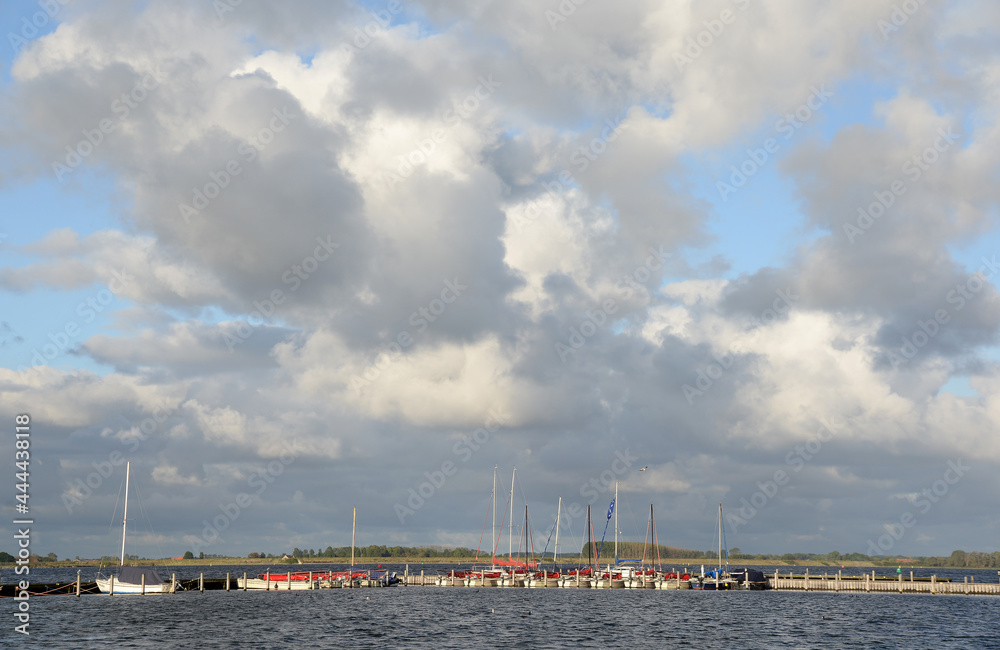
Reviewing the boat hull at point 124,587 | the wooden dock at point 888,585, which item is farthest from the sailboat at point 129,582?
the wooden dock at point 888,585

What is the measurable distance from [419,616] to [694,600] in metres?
51.9

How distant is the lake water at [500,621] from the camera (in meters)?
76.4

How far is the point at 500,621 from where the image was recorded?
93062mm

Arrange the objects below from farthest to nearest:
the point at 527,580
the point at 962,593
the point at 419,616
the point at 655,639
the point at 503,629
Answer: the point at 527,580
the point at 962,593
the point at 419,616
the point at 503,629
the point at 655,639

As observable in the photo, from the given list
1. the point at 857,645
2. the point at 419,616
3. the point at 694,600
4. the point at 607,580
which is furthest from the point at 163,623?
the point at 607,580

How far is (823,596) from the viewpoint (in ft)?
479

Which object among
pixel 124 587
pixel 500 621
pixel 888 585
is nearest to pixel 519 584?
pixel 888 585

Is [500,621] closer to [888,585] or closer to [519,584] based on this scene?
[519,584]

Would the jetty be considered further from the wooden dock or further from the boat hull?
the boat hull

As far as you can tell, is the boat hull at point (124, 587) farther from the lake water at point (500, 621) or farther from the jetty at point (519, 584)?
the jetty at point (519, 584)

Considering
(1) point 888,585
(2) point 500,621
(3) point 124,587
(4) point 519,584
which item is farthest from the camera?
(4) point 519,584

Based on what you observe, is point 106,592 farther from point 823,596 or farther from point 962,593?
point 962,593

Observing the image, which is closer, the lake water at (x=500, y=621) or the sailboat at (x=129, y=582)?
the lake water at (x=500, y=621)

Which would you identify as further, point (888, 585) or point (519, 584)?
point (519, 584)
